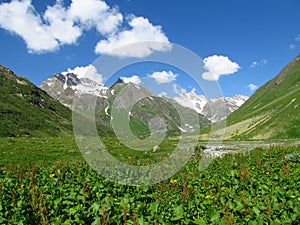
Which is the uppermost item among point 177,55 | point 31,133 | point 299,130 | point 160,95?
point 31,133

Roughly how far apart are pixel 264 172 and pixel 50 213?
10.9 metres

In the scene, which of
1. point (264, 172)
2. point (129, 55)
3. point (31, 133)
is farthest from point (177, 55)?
point (31, 133)

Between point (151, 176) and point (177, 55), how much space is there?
567 centimetres

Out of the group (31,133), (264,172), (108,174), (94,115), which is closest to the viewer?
(94,115)

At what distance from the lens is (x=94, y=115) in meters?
13.1

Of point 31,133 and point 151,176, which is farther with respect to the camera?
point 31,133

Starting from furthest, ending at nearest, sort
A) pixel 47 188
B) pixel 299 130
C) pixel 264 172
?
1. pixel 299 130
2. pixel 264 172
3. pixel 47 188

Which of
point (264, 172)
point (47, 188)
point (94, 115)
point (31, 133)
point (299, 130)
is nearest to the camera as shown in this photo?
point (47, 188)

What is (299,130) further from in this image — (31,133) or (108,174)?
(31,133)

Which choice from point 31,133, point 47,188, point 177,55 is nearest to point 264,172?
point 177,55

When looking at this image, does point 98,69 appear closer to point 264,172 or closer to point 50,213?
point 50,213

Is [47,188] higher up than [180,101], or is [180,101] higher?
[180,101]

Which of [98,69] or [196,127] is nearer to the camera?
[98,69]

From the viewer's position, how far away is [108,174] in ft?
45.7
